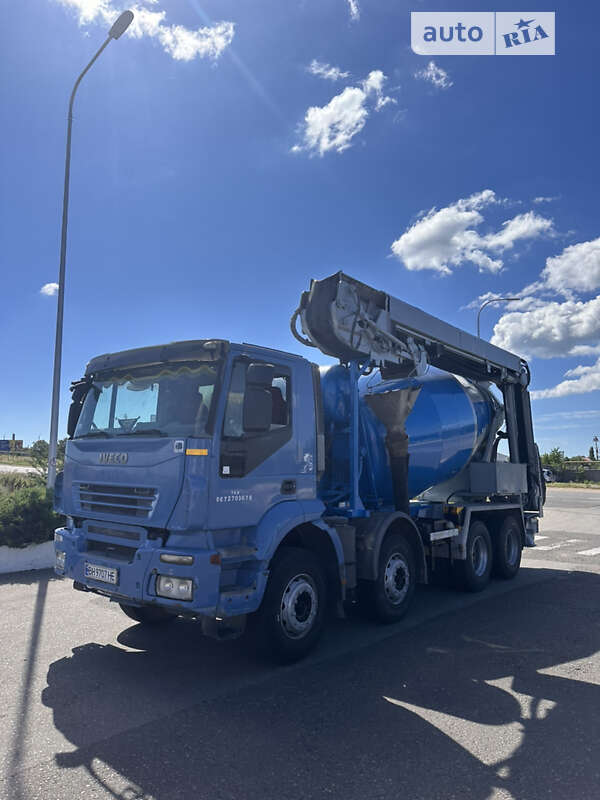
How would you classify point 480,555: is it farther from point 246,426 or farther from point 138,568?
point 138,568

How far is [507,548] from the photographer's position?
943cm

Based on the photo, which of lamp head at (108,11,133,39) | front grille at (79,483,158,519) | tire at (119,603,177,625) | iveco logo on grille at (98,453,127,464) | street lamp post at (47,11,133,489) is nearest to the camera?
front grille at (79,483,158,519)

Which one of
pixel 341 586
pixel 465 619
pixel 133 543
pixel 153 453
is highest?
pixel 153 453

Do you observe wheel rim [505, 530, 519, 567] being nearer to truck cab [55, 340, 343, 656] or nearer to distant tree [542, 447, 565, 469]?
truck cab [55, 340, 343, 656]

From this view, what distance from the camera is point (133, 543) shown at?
190 inches

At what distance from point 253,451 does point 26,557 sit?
6426 mm

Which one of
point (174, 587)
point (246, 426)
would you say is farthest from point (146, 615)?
point (246, 426)

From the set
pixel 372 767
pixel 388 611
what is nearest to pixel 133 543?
pixel 372 767

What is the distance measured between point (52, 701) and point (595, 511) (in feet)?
74.0

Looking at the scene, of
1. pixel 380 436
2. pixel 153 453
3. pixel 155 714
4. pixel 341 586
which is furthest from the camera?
pixel 380 436

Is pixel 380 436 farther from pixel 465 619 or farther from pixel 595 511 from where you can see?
pixel 595 511

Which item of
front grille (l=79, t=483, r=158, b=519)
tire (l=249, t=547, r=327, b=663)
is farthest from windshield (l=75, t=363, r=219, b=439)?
tire (l=249, t=547, r=327, b=663)

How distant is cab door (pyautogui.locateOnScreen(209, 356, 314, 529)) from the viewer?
475 centimetres

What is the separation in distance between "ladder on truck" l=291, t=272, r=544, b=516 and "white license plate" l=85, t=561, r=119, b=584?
2.90 m
